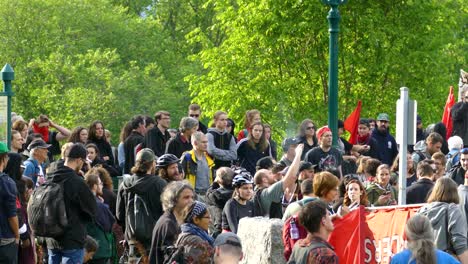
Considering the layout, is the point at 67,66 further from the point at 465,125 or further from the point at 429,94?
the point at 465,125

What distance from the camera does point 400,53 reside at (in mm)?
35312

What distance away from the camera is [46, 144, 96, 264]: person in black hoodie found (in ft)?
47.2

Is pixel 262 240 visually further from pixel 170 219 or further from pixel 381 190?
pixel 381 190

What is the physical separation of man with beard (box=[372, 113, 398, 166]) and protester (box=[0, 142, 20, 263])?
9.26 meters

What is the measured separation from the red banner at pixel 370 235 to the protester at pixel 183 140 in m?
4.93

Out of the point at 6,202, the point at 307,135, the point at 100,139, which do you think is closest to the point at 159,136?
the point at 100,139

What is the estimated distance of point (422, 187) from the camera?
1658 cm

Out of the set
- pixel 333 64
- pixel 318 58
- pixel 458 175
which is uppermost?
pixel 318 58

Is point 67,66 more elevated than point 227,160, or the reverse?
point 67,66

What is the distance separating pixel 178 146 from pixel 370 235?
5.74 metres

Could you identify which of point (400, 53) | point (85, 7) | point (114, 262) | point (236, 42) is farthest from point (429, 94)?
point (85, 7)

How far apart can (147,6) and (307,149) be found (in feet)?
184

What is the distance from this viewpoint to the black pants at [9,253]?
1407cm

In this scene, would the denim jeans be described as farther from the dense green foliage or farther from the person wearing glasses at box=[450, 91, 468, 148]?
the dense green foliage
